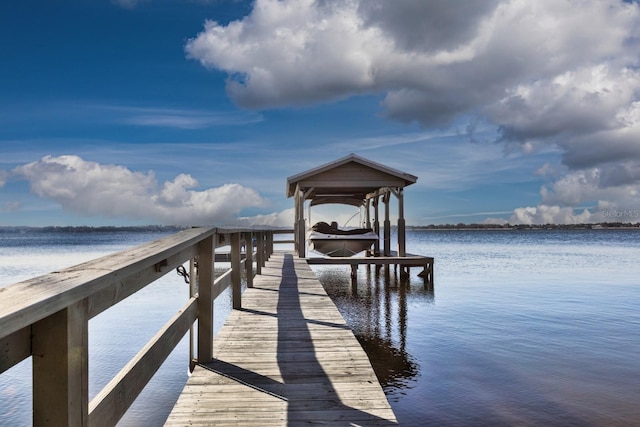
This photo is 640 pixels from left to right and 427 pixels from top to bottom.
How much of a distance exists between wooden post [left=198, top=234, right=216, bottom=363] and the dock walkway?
0.46 ft

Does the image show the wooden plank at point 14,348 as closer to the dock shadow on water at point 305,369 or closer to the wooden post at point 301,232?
the dock shadow on water at point 305,369

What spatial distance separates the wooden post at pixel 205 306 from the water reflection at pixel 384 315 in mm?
3335

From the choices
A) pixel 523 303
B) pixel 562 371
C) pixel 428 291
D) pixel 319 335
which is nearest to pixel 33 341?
pixel 319 335

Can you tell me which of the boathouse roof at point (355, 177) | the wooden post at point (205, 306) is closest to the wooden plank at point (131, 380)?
the wooden post at point (205, 306)

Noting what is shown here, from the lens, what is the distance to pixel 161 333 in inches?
124

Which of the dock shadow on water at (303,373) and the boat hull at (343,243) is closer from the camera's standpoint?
the dock shadow on water at (303,373)

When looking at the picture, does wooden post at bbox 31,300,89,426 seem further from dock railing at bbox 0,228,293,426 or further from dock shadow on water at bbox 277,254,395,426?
dock shadow on water at bbox 277,254,395,426

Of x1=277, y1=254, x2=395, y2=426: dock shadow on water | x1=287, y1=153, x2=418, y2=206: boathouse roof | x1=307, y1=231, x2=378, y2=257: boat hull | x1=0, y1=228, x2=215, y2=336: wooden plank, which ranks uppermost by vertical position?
x1=287, y1=153, x2=418, y2=206: boathouse roof

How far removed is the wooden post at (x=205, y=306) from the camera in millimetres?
4188

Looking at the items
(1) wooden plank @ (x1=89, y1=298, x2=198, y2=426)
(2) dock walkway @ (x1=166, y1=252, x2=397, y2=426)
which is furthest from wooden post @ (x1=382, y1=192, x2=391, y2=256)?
(1) wooden plank @ (x1=89, y1=298, x2=198, y2=426)

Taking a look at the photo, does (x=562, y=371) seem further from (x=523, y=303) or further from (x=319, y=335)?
(x=523, y=303)

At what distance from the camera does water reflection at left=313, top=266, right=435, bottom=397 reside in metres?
7.74

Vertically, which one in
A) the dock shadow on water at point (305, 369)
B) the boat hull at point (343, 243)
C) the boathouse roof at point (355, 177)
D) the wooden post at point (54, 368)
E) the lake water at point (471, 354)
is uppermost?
the boathouse roof at point (355, 177)

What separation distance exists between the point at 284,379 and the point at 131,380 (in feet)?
5.57
